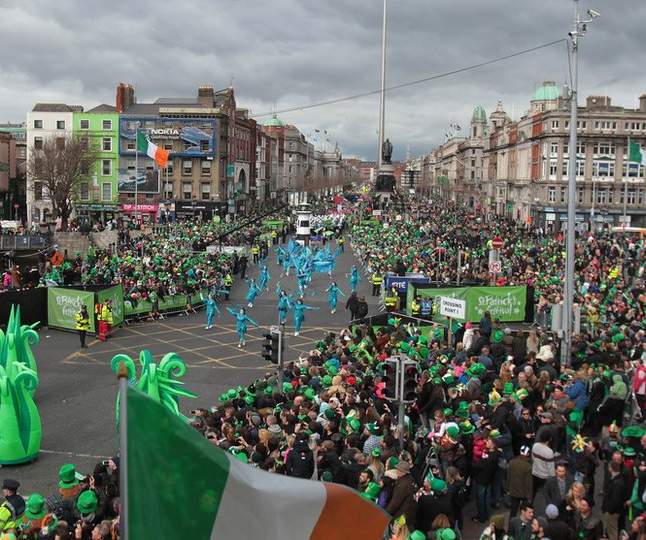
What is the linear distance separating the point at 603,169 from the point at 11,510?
7506 cm

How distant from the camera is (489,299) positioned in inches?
1014

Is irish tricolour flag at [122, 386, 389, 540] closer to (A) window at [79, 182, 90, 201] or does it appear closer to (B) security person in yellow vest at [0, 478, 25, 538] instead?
(B) security person in yellow vest at [0, 478, 25, 538]

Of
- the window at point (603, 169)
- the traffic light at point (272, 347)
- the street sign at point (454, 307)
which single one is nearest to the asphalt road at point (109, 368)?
the traffic light at point (272, 347)

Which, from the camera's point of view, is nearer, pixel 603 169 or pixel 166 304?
pixel 166 304

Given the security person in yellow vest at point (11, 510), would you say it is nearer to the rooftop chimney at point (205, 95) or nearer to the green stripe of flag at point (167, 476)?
the green stripe of flag at point (167, 476)

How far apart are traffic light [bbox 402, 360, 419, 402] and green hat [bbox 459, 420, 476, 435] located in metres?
0.82

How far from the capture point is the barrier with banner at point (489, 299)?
2470 centimetres

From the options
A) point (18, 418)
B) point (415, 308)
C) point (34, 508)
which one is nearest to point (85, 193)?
point (415, 308)

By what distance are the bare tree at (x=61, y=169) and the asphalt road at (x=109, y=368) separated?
32789mm

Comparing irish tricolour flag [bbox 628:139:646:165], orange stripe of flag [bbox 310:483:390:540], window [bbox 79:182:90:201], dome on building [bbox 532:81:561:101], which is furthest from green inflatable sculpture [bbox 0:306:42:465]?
dome on building [bbox 532:81:561:101]

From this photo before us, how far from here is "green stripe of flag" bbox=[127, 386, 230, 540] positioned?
4.21 meters

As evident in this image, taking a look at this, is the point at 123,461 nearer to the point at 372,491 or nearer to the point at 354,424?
the point at 372,491

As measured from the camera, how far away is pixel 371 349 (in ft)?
56.1

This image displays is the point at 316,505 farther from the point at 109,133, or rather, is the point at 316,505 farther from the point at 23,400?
the point at 109,133
